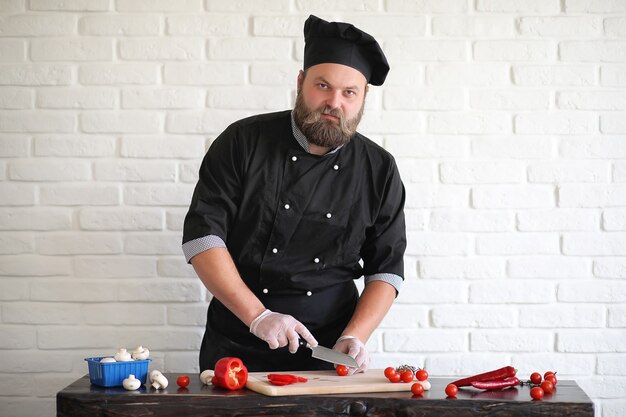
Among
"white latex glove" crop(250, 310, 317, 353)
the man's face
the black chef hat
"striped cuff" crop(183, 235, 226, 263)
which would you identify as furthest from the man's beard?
"white latex glove" crop(250, 310, 317, 353)

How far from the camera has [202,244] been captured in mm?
2727

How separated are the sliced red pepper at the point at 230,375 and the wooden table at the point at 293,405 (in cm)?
4

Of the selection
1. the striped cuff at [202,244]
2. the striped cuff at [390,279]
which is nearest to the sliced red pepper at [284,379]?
the striped cuff at [202,244]

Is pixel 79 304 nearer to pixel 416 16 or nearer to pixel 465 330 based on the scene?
pixel 465 330

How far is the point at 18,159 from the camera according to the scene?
3363 millimetres

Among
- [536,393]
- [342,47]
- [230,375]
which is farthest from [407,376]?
[342,47]

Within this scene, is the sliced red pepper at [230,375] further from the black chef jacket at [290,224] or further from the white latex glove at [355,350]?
the black chef jacket at [290,224]

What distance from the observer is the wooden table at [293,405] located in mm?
2213

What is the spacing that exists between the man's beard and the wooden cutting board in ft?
2.65

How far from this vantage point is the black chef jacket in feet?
9.30

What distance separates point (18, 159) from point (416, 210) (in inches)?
63.2

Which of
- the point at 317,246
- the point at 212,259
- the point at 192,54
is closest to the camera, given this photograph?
the point at 212,259

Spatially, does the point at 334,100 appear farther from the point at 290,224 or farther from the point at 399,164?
the point at 399,164

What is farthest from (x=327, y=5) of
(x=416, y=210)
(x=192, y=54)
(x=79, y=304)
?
(x=79, y=304)
